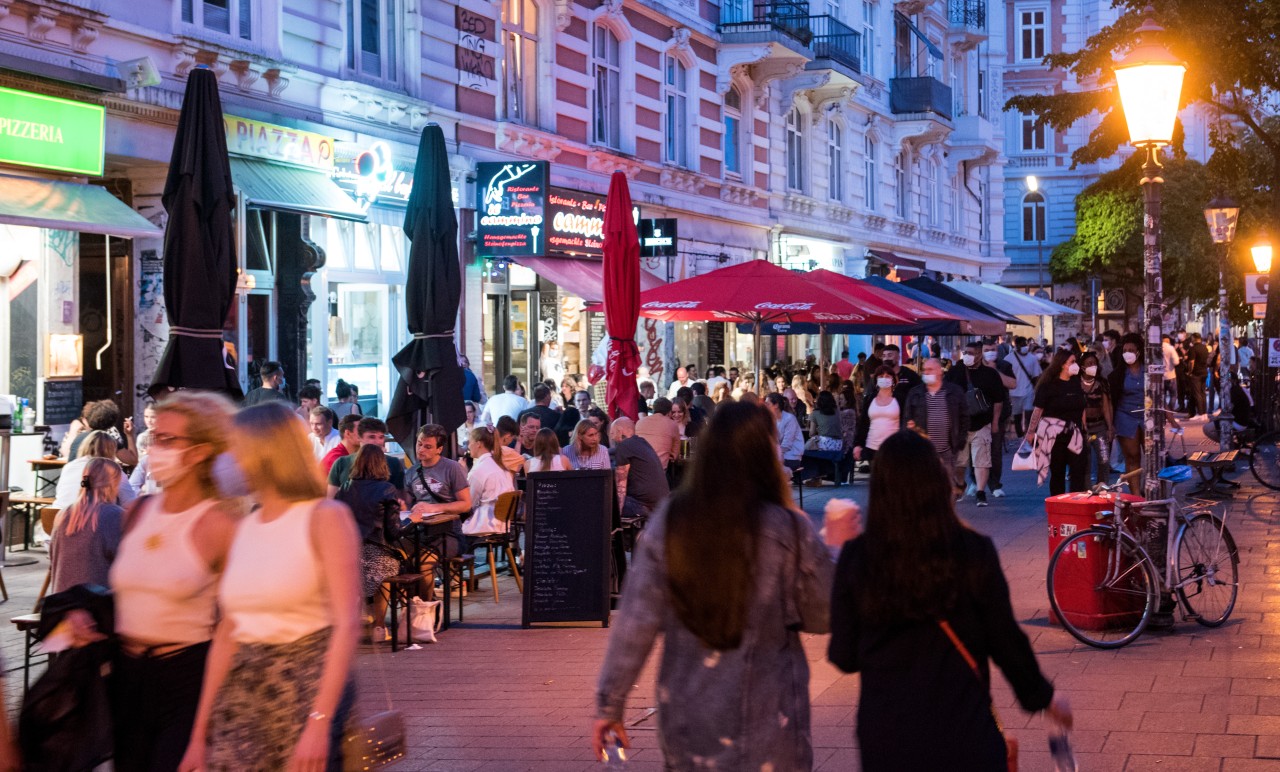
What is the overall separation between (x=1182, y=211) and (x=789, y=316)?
38373mm

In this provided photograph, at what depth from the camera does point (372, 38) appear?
64.4 feet

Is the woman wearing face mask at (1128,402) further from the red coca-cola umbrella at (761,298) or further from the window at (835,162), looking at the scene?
the window at (835,162)

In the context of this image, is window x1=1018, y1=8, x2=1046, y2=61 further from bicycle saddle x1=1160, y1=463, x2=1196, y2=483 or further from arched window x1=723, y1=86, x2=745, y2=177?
bicycle saddle x1=1160, y1=463, x2=1196, y2=483

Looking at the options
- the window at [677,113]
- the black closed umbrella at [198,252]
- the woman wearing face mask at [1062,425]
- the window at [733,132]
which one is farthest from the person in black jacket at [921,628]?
the window at [733,132]

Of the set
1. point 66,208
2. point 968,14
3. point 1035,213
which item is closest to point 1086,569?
point 66,208

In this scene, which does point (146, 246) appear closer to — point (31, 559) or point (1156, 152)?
point (31, 559)

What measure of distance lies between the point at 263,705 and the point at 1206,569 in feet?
24.6

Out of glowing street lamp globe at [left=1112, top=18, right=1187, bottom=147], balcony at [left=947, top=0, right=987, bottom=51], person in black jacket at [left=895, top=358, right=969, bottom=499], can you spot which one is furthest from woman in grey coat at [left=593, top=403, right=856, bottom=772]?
balcony at [left=947, top=0, right=987, bottom=51]

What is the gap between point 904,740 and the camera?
4105mm

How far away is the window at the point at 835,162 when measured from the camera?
35.8m

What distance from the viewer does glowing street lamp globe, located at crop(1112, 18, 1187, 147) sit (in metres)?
10.4

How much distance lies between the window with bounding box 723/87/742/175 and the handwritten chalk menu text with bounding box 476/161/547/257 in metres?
9.73

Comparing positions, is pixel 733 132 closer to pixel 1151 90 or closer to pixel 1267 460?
pixel 1267 460

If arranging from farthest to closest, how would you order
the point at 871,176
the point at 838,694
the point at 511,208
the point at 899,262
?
the point at 899,262 → the point at 871,176 → the point at 511,208 → the point at 838,694
